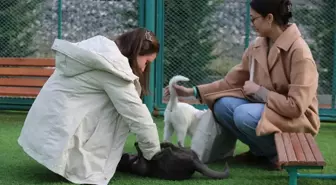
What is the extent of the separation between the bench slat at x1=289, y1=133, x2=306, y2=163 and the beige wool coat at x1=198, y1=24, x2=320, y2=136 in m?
0.14

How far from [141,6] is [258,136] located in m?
3.52

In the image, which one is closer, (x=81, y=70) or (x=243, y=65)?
(x=81, y=70)

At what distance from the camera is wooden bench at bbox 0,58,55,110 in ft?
23.1

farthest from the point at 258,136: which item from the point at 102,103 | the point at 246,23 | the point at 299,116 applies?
the point at 246,23

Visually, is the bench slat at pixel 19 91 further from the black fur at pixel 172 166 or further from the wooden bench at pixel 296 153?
the wooden bench at pixel 296 153

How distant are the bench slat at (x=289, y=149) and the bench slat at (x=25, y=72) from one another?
162 inches

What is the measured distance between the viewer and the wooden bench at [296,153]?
9.82ft

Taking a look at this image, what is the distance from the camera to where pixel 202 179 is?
12.2 feet

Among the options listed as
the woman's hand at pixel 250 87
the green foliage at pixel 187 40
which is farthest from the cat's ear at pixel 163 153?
the green foliage at pixel 187 40

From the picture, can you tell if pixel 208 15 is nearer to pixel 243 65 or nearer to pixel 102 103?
pixel 243 65

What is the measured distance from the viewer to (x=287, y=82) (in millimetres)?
3727

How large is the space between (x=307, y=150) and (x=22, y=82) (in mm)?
4661

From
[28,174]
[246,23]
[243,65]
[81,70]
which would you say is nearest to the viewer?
[81,70]

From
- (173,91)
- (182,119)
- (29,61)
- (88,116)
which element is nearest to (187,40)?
(29,61)
